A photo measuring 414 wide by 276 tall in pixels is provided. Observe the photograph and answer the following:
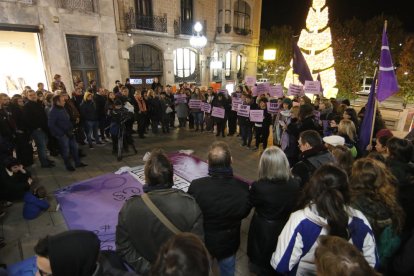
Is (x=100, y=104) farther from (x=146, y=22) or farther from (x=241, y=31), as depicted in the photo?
(x=241, y=31)

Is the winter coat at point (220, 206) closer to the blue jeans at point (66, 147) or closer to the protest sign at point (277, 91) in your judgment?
the blue jeans at point (66, 147)

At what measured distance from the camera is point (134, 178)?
20.7ft

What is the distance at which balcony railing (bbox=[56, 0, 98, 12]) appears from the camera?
41.9 feet

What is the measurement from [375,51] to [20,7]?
1010 inches

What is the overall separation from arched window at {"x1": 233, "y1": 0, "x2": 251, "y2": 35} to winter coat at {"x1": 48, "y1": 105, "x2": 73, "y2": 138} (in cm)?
2089

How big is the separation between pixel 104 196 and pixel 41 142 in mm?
2904

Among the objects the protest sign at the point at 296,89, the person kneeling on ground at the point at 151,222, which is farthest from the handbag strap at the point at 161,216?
the protest sign at the point at 296,89

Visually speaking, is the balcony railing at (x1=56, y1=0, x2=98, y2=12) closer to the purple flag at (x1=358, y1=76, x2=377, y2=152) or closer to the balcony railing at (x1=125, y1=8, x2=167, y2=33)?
the balcony railing at (x1=125, y1=8, x2=167, y2=33)

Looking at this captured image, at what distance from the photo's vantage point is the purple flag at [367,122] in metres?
5.16

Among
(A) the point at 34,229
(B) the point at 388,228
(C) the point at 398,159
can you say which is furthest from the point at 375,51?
(A) the point at 34,229

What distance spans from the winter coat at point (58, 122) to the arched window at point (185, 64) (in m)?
15.0

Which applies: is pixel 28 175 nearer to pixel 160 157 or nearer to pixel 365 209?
pixel 160 157

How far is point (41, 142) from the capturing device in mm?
6793

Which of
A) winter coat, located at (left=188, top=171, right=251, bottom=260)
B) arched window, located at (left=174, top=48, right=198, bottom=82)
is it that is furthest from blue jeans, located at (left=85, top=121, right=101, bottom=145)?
arched window, located at (left=174, top=48, right=198, bottom=82)
